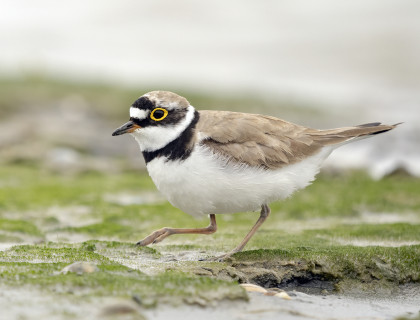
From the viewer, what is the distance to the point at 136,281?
4.89m

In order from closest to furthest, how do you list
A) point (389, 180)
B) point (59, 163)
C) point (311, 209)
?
point (311, 209)
point (389, 180)
point (59, 163)

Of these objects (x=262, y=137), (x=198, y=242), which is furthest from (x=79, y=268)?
(x=198, y=242)

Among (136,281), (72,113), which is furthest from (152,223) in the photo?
(72,113)

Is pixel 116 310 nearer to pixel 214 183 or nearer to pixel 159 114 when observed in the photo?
pixel 214 183

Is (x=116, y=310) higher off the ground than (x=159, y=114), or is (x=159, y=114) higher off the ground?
(x=159, y=114)

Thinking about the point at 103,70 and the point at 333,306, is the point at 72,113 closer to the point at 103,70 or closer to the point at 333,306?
the point at 103,70

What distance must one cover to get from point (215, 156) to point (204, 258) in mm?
1071

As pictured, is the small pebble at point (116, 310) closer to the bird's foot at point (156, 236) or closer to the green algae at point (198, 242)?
the green algae at point (198, 242)

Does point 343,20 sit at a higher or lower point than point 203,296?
higher

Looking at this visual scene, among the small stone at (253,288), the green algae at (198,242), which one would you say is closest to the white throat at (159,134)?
the green algae at (198,242)

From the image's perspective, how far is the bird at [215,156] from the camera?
19.8 ft

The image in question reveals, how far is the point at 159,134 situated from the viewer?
6.24m

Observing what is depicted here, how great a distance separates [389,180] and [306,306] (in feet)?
23.7

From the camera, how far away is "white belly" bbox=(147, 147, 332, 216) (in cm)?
600
